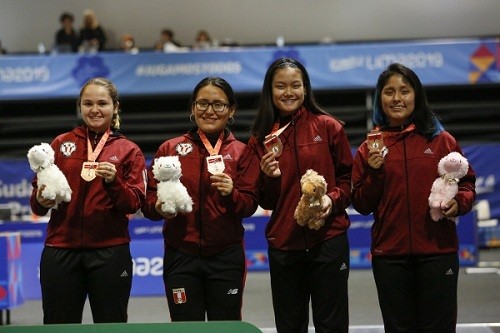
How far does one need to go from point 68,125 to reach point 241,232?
11.1 m

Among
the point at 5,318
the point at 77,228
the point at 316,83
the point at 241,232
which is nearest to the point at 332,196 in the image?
the point at 241,232

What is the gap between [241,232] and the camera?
4273mm

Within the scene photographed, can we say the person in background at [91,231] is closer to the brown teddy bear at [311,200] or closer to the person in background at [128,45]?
the brown teddy bear at [311,200]

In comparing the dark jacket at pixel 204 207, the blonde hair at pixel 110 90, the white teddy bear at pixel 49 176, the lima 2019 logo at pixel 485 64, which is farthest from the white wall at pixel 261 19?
the white teddy bear at pixel 49 176

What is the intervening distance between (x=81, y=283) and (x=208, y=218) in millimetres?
756

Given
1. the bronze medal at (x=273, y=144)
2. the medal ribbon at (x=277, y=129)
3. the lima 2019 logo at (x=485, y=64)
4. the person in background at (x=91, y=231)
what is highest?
the lima 2019 logo at (x=485, y=64)

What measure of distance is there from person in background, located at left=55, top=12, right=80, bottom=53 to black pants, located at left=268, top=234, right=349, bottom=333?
11.1 m

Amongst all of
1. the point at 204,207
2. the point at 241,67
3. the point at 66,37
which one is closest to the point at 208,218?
the point at 204,207

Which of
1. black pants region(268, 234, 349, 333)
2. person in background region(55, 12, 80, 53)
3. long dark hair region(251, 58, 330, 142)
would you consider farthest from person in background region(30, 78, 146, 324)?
person in background region(55, 12, 80, 53)

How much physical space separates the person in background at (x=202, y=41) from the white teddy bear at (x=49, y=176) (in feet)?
32.6

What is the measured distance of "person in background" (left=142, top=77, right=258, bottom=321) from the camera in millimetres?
4105

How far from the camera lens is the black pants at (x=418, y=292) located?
161 inches

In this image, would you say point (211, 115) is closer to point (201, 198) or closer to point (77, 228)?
point (201, 198)

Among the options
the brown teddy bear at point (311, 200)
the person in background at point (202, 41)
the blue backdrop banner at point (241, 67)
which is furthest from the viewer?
the person in background at point (202, 41)
